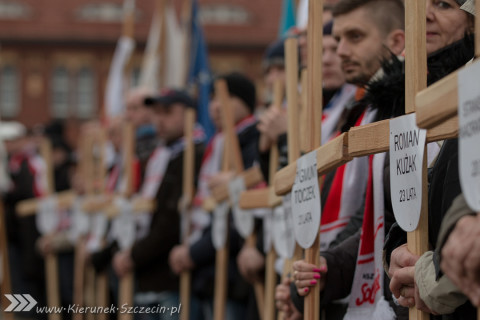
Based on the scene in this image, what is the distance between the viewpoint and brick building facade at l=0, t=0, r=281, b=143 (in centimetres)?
4262

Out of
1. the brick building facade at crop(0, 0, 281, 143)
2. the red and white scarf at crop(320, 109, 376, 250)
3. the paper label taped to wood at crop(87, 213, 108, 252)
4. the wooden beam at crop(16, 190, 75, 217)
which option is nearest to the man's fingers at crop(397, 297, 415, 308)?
the red and white scarf at crop(320, 109, 376, 250)

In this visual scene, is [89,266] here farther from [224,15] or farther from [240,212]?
[224,15]

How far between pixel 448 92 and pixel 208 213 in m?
5.51

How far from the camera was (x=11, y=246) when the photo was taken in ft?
44.9

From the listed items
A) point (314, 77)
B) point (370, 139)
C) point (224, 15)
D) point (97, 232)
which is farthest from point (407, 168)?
point (224, 15)

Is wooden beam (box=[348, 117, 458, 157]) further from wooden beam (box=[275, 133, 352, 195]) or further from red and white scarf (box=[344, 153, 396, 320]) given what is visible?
red and white scarf (box=[344, 153, 396, 320])

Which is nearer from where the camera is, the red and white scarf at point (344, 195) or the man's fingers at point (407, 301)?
the man's fingers at point (407, 301)

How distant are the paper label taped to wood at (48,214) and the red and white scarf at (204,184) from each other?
4.17 metres

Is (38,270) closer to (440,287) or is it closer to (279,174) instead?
(279,174)

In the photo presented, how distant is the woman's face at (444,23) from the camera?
12.5ft

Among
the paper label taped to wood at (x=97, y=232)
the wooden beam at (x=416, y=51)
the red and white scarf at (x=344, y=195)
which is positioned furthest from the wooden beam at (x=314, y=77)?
the paper label taped to wood at (x=97, y=232)

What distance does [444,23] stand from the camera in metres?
3.83

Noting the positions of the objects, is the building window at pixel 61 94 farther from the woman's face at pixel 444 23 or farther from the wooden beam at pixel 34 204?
the woman's face at pixel 444 23

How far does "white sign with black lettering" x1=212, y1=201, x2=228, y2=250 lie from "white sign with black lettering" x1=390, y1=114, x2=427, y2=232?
3.85m
